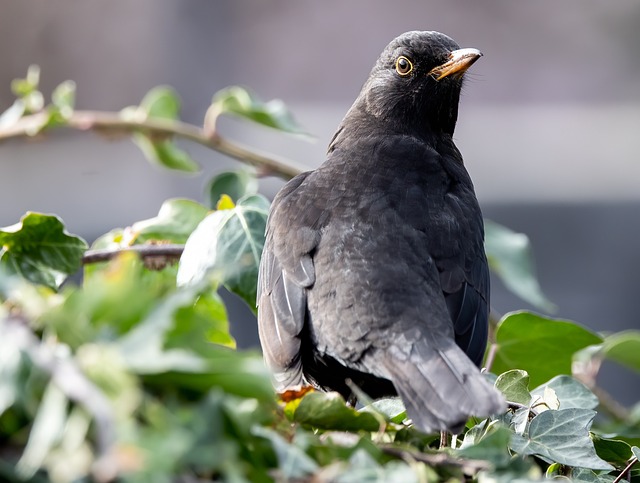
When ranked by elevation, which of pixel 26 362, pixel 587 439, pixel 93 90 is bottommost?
pixel 93 90

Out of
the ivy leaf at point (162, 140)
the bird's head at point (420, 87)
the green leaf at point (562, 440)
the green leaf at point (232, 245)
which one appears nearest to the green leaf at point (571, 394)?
the green leaf at point (562, 440)

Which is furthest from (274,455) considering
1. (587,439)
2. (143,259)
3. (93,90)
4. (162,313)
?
(93,90)

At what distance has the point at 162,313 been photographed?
1.28 m

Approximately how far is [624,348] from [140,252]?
1474 mm

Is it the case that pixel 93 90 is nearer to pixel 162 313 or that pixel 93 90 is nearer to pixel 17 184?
pixel 17 184

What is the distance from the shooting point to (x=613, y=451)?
2.03 m

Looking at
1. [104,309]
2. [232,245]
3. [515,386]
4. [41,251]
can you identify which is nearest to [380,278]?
[232,245]

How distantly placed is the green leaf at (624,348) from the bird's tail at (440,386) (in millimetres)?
774

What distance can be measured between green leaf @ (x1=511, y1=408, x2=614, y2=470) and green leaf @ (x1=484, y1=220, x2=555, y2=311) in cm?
113

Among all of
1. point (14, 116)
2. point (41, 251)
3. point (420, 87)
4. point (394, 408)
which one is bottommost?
point (394, 408)

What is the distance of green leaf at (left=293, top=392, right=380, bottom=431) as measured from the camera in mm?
1647

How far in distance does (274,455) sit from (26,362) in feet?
1.30

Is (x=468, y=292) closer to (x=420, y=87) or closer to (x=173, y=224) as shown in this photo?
(x=173, y=224)

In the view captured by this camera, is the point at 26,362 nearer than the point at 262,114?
Yes
